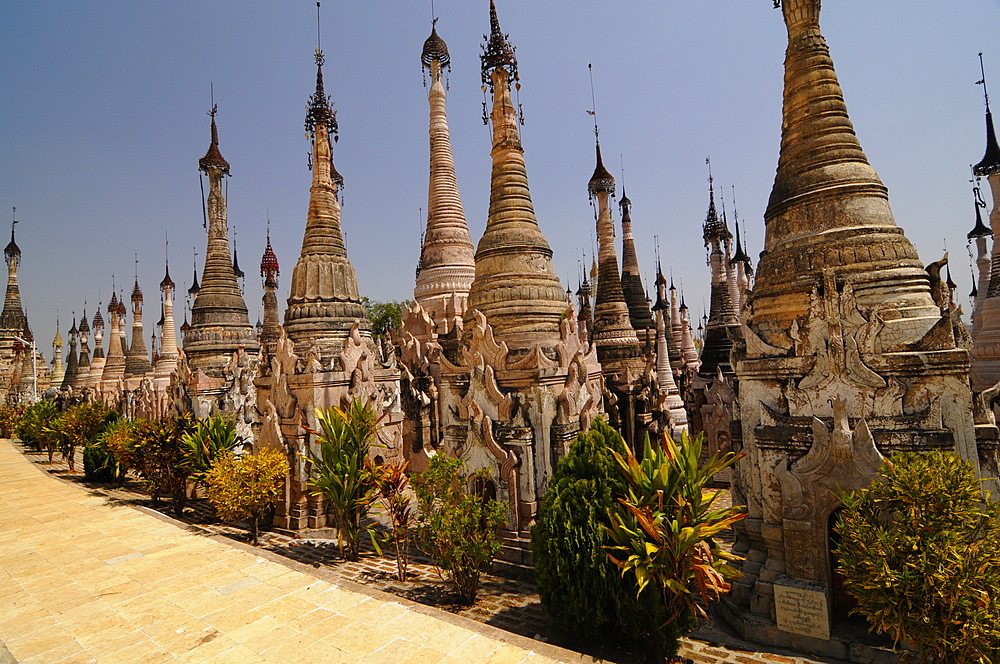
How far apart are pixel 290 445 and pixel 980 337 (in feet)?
66.4

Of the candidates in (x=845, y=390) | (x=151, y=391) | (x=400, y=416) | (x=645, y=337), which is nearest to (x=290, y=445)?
(x=400, y=416)

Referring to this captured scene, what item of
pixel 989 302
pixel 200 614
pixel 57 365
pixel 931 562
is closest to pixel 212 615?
pixel 200 614

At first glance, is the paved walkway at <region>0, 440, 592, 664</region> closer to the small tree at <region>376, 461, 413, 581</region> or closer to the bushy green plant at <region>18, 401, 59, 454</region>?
the small tree at <region>376, 461, 413, 581</region>

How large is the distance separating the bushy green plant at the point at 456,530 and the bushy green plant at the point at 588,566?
1216 millimetres

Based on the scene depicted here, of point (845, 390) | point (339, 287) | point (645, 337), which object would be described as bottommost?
point (845, 390)

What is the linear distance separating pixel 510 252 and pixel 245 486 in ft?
24.8

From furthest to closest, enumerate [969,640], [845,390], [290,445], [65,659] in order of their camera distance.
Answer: [290,445] < [845,390] < [65,659] < [969,640]

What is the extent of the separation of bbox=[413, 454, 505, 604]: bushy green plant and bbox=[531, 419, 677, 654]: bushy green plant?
122 cm

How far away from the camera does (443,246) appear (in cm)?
2122

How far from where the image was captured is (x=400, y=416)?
15742 mm

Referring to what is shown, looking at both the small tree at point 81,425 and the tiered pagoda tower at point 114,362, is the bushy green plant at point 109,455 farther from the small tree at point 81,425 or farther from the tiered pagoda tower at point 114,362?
the tiered pagoda tower at point 114,362

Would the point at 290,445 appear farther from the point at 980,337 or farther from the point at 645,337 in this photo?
the point at 980,337

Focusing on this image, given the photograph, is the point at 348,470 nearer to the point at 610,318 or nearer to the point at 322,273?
the point at 322,273

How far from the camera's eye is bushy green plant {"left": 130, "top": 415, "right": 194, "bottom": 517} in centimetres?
1461
